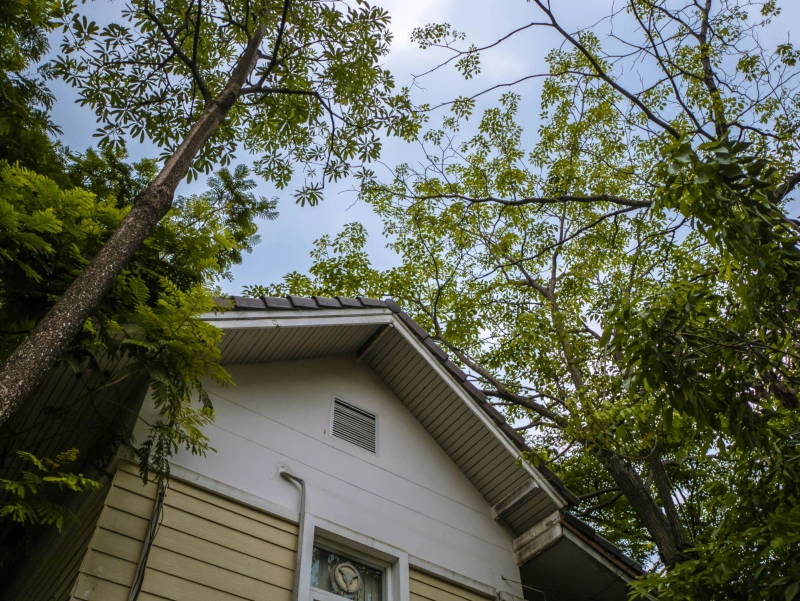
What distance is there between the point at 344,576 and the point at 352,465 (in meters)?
1.36

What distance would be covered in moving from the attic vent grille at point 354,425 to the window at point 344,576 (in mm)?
1485

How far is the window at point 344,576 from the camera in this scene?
6.86 m

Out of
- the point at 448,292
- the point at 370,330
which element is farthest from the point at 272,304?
the point at 448,292

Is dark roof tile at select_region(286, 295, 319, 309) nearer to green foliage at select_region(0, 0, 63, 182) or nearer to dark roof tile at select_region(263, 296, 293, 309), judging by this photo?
dark roof tile at select_region(263, 296, 293, 309)

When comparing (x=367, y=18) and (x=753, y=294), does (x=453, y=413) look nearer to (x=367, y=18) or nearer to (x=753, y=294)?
(x=753, y=294)

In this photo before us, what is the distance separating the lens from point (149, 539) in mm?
5766

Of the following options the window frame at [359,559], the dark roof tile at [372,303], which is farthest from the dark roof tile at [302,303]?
Answer: the window frame at [359,559]

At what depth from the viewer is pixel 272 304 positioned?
296 inches

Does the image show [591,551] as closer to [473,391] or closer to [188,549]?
[473,391]

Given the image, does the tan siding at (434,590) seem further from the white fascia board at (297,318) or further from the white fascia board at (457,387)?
the white fascia board at (297,318)

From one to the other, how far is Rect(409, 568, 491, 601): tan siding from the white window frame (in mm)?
145

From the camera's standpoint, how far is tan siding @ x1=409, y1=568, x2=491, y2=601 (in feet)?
24.3

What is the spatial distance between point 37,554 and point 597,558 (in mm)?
6484

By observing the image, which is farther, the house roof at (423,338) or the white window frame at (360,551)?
the house roof at (423,338)
